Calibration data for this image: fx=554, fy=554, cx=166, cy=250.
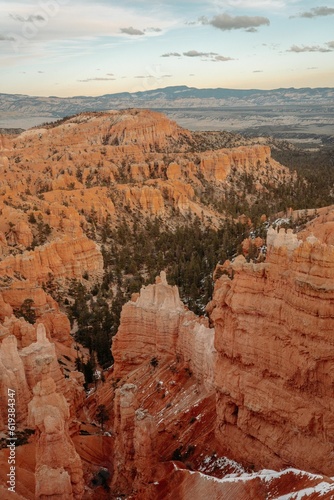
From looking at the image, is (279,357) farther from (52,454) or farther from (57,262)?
(57,262)

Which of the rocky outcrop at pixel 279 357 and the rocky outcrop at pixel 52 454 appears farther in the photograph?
the rocky outcrop at pixel 52 454

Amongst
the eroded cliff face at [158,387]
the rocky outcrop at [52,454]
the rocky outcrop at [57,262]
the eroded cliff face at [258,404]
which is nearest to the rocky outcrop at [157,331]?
the eroded cliff face at [158,387]

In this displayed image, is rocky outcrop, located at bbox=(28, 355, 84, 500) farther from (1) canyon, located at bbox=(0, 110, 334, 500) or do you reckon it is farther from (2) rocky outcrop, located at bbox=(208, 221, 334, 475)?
(2) rocky outcrop, located at bbox=(208, 221, 334, 475)

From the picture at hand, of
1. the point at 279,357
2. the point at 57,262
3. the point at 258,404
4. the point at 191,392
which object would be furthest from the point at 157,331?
the point at 57,262

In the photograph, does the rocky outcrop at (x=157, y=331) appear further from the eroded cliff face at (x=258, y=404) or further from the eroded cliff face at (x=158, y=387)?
the eroded cliff face at (x=258, y=404)

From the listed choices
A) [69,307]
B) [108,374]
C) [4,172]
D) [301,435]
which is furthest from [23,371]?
[4,172]
